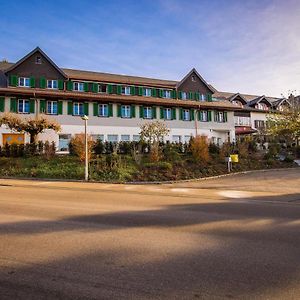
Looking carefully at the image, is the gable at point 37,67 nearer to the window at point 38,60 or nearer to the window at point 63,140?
the window at point 38,60

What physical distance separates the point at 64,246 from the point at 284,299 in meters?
3.78

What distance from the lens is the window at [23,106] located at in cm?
3128

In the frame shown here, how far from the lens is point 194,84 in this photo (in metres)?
41.9

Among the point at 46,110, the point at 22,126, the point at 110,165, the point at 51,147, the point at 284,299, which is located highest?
the point at 46,110

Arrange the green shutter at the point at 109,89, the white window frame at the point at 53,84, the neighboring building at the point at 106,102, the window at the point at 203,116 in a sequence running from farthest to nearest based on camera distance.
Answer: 1. the window at the point at 203,116
2. the green shutter at the point at 109,89
3. the white window frame at the point at 53,84
4. the neighboring building at the point at 106,102

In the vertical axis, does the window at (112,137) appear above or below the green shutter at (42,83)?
below

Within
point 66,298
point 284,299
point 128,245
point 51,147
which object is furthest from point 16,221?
point 51,147

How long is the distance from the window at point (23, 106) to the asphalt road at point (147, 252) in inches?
917

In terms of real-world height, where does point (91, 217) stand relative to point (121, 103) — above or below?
below

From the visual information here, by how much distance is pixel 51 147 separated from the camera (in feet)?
83.5

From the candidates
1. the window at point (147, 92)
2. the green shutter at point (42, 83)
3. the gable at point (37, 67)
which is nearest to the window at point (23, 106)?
the green shutter at point (42, 83)

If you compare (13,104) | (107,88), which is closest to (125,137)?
(107,88)

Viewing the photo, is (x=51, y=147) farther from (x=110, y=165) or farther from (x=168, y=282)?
(x=168, y=282)

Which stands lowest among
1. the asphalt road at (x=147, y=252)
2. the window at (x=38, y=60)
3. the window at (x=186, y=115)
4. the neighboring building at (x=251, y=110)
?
the asphalt road at (x=147, y=252)
